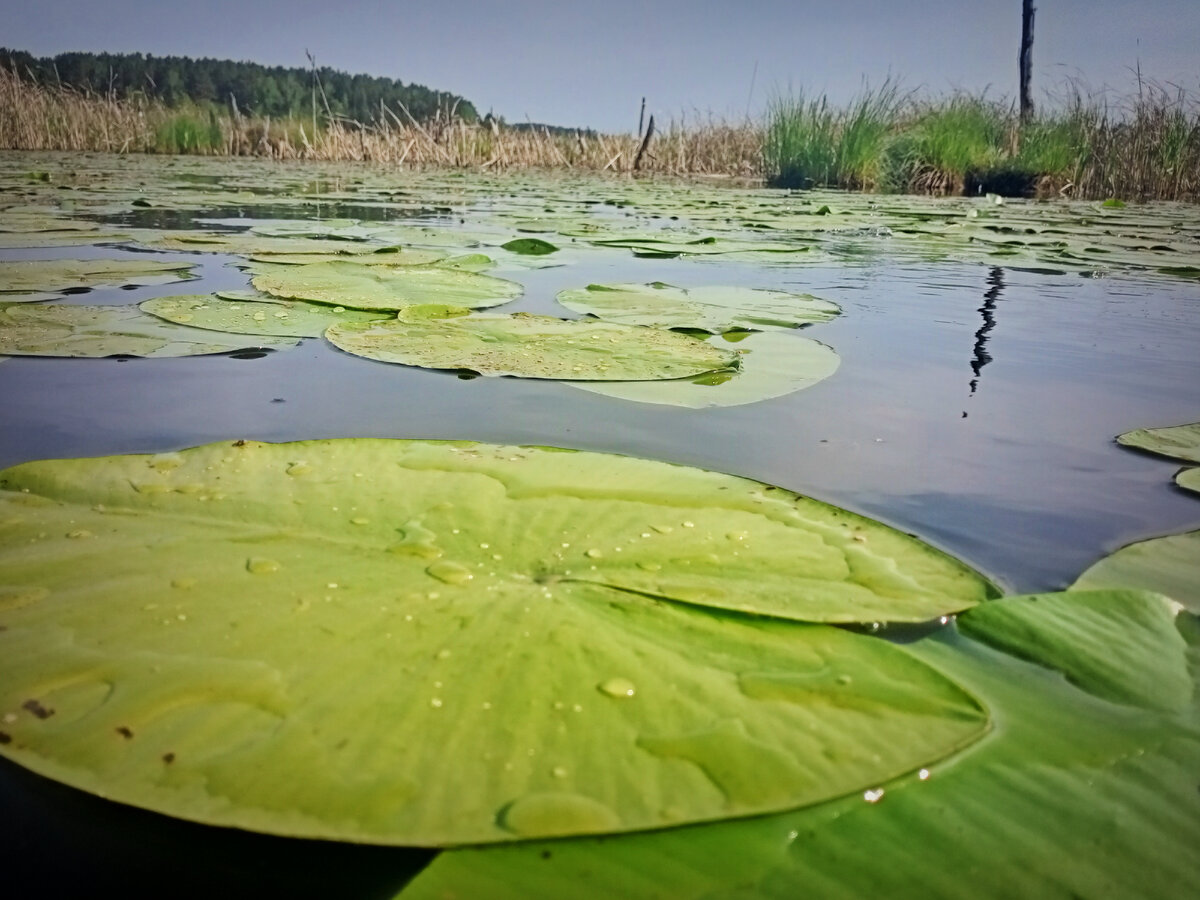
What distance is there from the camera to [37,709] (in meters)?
0.51

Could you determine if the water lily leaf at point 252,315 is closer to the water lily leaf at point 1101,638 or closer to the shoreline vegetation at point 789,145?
the water lily leaf at point 1101,638

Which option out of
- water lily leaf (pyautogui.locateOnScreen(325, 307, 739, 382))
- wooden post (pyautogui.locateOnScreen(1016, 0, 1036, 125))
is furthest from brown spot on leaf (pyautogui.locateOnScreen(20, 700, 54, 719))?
wooden post (pyautogui.locateOnScreen(1016, 0, 1036, 125))

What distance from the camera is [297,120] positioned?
15.4m

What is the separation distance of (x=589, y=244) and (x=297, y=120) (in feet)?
46.0

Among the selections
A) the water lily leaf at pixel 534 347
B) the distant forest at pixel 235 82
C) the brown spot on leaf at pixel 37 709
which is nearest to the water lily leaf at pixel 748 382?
the water lily leaf at pixel 534 347

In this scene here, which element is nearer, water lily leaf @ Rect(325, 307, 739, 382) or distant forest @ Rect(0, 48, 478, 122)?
water lily leaf @ Rect(325, 307, 739, 382)

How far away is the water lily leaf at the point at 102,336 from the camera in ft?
4.85

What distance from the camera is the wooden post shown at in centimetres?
1330

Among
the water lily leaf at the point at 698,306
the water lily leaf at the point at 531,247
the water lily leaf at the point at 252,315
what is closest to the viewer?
the water lily leaf at the point at 252,315

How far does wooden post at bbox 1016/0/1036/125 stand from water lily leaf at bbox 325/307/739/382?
14168 millimetres

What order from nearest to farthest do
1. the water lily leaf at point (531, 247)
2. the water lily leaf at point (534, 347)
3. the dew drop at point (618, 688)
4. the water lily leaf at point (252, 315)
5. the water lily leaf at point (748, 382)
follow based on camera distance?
the dew drop at point (618, 688) < the water lily leaf at point (748, 382) < the water lily leaf at point (534, 347) < the water lily leaf at point (252, 315) < the water lily leaf at point (531, 247)

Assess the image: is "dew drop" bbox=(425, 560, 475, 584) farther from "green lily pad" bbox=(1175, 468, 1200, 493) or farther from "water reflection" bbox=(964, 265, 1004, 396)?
"water reflection" bbox=(964, 265, 1004, 396)

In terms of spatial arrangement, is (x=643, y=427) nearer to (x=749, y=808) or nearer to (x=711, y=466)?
(x=711, y=466)

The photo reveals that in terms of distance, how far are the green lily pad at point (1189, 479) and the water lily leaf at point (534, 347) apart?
2.39 feet
